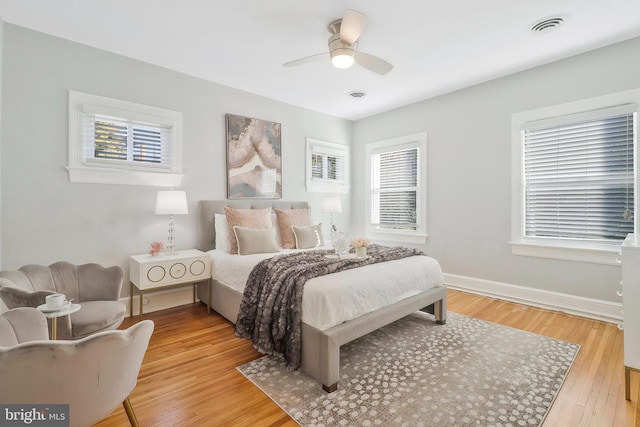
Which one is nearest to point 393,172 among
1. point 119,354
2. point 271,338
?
point 271,338

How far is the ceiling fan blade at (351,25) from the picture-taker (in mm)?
2234

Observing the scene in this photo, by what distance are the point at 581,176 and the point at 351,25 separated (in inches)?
118

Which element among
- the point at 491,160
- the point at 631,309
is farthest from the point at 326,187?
the point at 631,309

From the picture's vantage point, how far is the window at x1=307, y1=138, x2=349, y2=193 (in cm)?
508

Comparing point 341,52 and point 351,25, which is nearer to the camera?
point 351,25

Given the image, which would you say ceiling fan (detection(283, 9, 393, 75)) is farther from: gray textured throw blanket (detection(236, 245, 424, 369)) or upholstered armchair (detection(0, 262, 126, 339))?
upholstered armchair (detection(0, 262, 126, 339))

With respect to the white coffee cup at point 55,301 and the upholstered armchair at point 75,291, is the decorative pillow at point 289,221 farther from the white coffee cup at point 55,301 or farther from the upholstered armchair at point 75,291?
the white coffee cup at point 55,301

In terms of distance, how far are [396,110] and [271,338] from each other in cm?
414

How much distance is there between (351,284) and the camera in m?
2.24

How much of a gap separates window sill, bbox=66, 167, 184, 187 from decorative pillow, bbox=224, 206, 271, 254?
28.2 inches

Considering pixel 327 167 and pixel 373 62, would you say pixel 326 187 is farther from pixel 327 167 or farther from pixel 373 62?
pixel 373 62

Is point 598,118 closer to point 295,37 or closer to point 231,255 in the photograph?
point 295,37

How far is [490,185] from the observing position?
3988 millimetres

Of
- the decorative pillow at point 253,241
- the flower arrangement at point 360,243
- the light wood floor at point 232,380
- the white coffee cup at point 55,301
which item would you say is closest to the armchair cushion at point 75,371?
the white coffee cup at point 55,301
